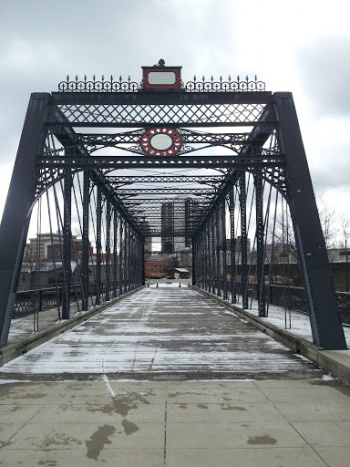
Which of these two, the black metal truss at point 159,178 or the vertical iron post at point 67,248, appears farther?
the black metal truss at point 159,178

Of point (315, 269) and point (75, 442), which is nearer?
point (75, 442)

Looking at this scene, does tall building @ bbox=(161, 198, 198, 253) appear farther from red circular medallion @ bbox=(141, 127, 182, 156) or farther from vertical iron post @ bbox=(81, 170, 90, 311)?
red circular medallion @ bbox=(141, 127, 182, 156)

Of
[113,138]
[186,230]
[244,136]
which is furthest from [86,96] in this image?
[186,230]

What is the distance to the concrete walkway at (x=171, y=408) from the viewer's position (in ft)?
13.6

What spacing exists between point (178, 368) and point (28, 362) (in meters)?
2.92

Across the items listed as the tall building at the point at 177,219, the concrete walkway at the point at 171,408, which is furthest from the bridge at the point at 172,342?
the tall building at the point at 177,219

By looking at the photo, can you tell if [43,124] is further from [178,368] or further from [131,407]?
[131,407]

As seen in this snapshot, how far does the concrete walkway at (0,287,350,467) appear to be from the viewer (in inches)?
163

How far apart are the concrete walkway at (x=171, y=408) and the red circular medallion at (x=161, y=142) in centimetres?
485

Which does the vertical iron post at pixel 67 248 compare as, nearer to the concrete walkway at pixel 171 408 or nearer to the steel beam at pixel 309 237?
the concrete walkway at pixel 171 408

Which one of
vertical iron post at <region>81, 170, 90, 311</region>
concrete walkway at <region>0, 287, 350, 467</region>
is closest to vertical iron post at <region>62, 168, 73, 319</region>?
vertical iron post at <region>81, 170, 90, 311</region>

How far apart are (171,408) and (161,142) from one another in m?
7.31

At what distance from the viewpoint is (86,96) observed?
11.4 metres

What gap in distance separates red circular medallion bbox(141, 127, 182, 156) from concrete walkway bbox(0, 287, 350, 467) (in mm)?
4849
